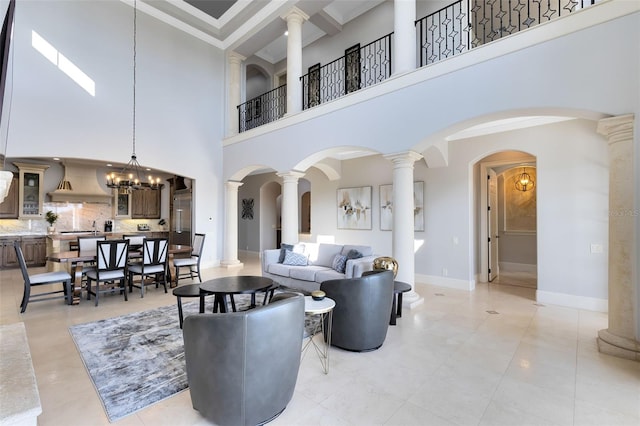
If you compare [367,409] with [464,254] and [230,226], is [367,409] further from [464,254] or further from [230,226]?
[230,226]

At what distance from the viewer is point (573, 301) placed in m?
4.54

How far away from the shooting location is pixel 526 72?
3.42m

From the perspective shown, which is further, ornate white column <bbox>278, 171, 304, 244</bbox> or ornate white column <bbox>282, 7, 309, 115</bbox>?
ornate white column <bbox>278, 171, 304, 244</bbox>

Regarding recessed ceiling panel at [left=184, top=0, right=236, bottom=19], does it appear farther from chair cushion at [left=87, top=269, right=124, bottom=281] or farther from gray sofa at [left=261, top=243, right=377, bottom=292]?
chair cushion at [left=87, top=269, right=124, bottom=281]

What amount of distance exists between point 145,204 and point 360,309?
959cm

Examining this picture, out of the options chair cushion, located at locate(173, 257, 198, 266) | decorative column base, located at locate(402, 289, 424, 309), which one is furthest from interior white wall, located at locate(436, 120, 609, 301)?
chair cushion, located at locate(173, 257, 198, 266)

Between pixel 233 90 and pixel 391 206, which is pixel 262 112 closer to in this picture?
pixel 233 90

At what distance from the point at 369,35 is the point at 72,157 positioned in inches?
280

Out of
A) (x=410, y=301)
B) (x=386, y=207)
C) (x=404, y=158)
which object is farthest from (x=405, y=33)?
(x=410, y=301)

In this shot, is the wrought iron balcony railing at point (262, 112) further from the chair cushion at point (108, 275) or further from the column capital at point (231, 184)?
the chair cushion at point (108, 275)

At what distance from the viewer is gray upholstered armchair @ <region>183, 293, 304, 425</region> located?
5.83ft

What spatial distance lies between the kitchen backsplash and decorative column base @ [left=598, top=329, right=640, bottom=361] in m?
11.1

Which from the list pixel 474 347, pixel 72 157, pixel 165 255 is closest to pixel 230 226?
pixel 165 255

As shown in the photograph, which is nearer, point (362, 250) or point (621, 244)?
point (621, 244)
